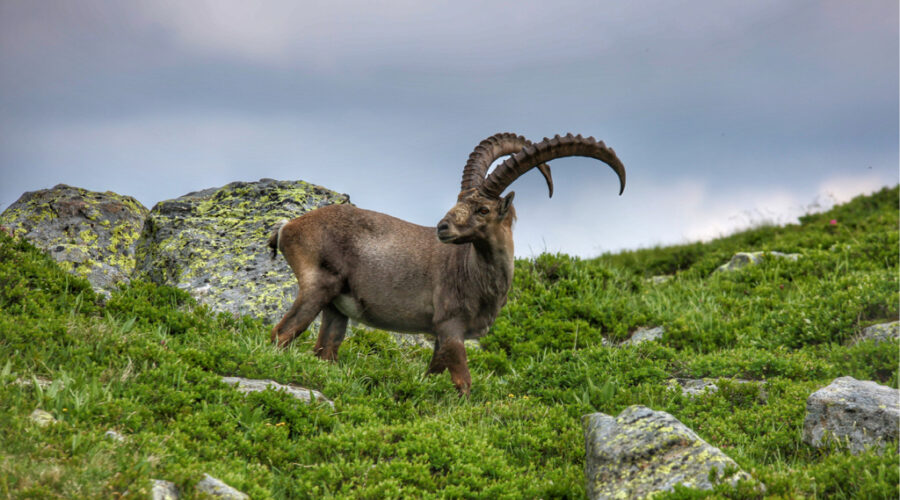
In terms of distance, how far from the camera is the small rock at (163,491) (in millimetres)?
4465

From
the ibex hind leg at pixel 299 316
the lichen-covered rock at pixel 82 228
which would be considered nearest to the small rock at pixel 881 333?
the ibex hind leg at pixel 299 316

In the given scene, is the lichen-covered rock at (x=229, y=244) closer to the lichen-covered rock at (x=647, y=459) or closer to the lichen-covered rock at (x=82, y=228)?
the lichen-covered rock at (x=82, y=228)

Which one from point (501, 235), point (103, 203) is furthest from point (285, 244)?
point (103, 203)

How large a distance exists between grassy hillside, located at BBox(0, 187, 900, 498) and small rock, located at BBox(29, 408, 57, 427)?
0.06 metres

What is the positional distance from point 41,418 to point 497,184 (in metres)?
4.83

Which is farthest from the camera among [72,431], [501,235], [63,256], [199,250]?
[63,256]

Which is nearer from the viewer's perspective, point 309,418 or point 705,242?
point 309,418

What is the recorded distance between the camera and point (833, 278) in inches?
489

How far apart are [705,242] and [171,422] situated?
19443 millimetres

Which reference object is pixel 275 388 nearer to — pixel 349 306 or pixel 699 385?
pixel 349 306

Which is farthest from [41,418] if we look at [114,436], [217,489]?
[217,489]

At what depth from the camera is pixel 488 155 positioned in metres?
8.38

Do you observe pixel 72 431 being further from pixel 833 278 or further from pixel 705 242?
pixel 705 242

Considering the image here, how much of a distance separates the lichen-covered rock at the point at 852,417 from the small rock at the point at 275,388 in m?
4.53
